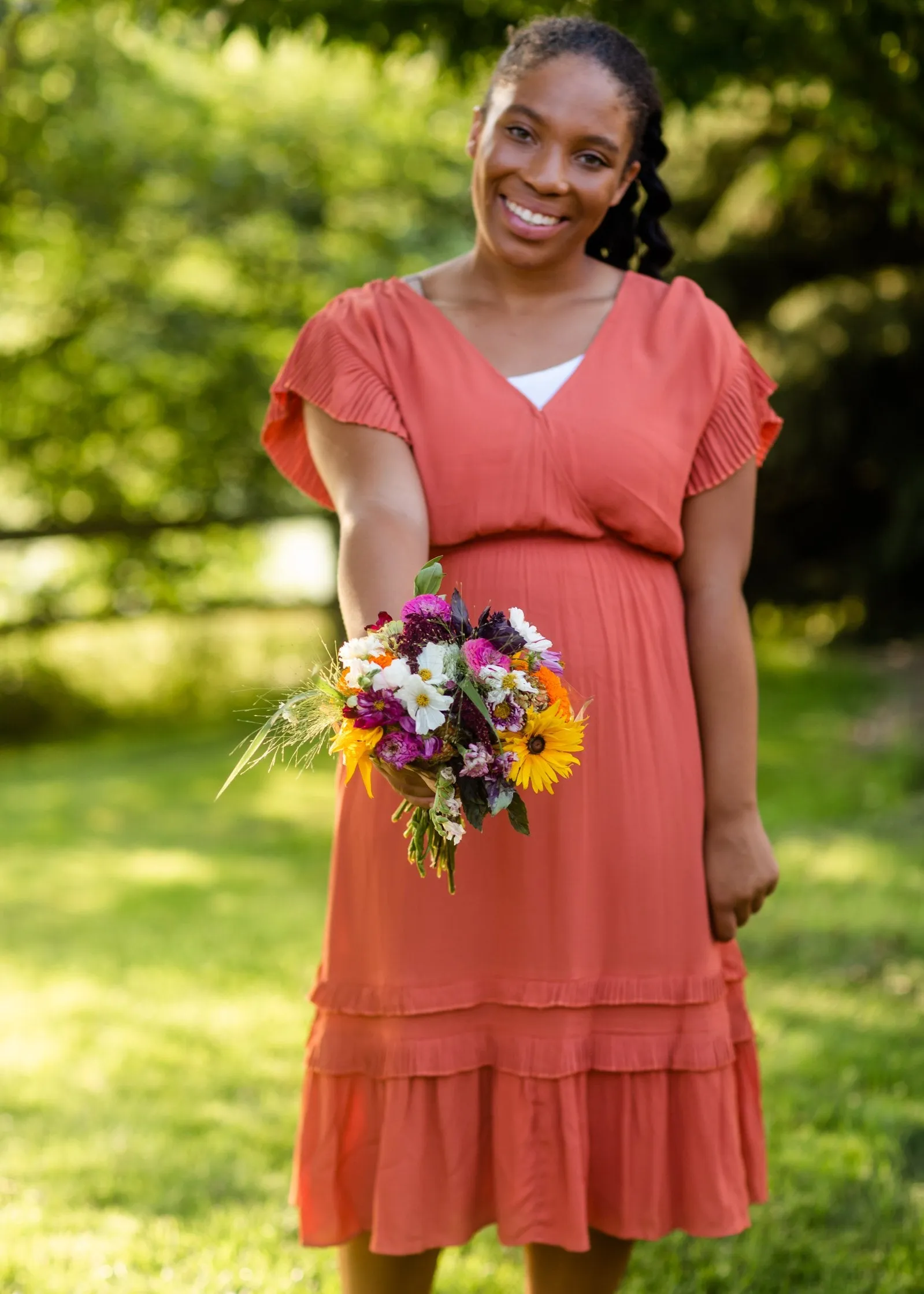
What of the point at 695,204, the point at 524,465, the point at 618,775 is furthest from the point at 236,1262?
the point at 695,204

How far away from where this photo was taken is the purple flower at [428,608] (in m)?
1.87

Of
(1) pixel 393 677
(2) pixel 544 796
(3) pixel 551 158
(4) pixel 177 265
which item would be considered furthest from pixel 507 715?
(4) pixel 177 265

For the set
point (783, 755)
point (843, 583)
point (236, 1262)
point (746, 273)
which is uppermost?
point (746, 273)

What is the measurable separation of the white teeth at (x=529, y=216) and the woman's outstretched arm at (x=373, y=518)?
43cm

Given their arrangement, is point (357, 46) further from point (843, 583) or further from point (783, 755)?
point (843, 583)

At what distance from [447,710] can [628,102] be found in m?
1.14

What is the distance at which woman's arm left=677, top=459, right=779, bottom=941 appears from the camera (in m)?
2.42

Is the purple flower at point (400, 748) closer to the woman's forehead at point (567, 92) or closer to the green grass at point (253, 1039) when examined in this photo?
the woman's forehead at point (567, 92)

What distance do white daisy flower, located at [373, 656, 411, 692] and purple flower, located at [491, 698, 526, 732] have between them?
0.12 m

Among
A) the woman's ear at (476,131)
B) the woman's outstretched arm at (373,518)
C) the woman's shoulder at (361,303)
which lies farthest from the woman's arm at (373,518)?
the woman's ear at (476,131)

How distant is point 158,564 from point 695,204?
227 inches

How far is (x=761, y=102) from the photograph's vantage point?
7.11m

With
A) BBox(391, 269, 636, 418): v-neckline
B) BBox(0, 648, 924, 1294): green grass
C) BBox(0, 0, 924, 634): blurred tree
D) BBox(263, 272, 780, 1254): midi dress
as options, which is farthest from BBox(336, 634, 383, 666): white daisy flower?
BBox(0, 0, 924, 634): blurred tree

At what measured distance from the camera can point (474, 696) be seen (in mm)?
1819
